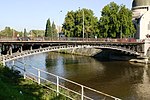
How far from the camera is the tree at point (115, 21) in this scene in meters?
69.9

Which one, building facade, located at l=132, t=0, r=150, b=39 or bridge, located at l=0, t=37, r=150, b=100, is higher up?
building facade, located at l=132, t=0, r=150, b=39

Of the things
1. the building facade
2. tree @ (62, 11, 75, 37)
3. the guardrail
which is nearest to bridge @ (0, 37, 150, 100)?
the guardrail

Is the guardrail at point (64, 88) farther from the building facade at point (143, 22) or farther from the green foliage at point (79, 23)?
the building facade at point (143, 22)

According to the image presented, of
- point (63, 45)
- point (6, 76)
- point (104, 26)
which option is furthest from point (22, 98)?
point (104, 26)

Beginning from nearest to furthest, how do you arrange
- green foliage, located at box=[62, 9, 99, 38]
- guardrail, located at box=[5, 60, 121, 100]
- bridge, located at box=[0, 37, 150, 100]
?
1. guardrail, located at box=[5, 60, 121, 100]
2. bridge, located at box=[0, 37, 150, 100]
3. green foliage, located at box=[62, 9, 99, 38]

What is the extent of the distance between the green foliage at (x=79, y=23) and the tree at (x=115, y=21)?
5.54 m

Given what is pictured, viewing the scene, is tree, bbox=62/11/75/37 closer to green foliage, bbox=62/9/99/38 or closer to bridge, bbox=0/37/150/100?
green foliage, bbox=62/9/99/38

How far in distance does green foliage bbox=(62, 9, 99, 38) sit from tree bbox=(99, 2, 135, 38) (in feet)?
18.2

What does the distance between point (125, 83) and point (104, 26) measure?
123 ft

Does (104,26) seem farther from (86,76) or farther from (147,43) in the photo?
(86,76)

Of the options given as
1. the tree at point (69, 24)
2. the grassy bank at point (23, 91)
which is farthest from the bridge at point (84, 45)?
the tree at point (69, 24)

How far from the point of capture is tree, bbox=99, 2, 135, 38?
2751 inches

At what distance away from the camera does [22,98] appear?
37.6 feet

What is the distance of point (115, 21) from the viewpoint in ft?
229
